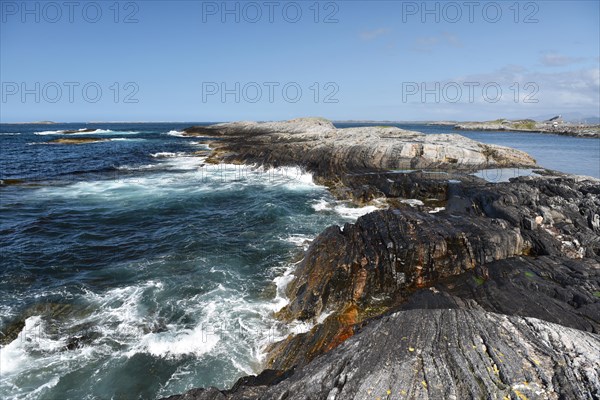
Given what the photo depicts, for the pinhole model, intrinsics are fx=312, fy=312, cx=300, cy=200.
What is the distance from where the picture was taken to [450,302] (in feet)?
35.8

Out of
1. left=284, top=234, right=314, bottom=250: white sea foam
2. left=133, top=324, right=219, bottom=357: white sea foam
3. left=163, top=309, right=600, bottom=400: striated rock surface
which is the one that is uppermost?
left=163, top=309, right=600, bottom=400: striated rock surface

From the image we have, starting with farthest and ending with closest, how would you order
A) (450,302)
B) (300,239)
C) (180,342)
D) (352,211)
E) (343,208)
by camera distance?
1. (343,208)
2. (352,211)
3. (300,239)
4. (180,342)
5. (450,302)

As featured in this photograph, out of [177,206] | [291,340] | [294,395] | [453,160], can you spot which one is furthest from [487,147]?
[294,395]

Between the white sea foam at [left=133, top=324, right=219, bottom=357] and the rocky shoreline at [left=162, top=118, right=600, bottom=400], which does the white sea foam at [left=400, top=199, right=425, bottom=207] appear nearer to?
the rocky shoreline at [left=162, top=118, right=600, bottom=400]

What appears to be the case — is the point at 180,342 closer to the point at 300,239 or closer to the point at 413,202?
the point at 300,239

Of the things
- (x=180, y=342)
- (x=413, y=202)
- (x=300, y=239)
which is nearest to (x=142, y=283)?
(x=180, y=342)

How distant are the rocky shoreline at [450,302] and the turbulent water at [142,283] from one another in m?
2.51

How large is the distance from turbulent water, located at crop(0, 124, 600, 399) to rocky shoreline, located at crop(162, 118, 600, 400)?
2.51 meters

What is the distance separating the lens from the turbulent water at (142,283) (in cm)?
1029

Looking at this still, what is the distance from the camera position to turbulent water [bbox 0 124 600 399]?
1029 cm

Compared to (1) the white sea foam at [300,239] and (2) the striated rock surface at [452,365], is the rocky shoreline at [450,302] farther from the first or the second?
(1) the white sea foam at [300,239]

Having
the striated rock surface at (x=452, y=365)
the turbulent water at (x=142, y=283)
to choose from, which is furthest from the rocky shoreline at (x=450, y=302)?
the turbulent water at (x=142, y=283)

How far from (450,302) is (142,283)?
13796 millimetres

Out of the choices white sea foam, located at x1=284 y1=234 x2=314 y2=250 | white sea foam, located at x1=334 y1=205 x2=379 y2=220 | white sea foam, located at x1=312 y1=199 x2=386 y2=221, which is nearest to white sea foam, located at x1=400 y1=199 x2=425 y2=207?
Result: white sea foam, located at x1=312 y1=199 x2=386 y2=221
